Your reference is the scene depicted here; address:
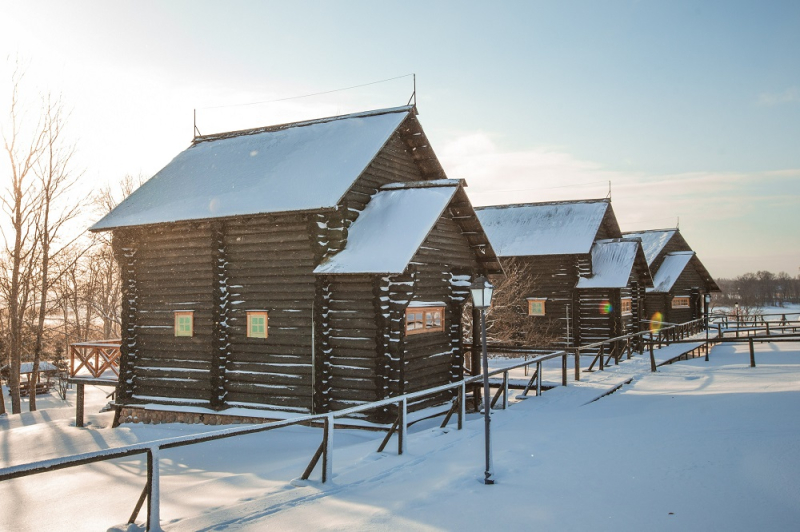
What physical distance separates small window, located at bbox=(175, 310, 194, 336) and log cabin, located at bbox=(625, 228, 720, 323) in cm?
2976

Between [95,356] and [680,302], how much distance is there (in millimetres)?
36719

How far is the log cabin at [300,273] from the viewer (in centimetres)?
1441

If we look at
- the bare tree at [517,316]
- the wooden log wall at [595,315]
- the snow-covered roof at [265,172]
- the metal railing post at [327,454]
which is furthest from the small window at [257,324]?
the wooden log wall at [595,315]

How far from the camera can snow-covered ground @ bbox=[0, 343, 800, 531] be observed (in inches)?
269

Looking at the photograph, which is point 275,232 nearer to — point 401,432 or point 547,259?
point 401,432

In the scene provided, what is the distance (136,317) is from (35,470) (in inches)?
519

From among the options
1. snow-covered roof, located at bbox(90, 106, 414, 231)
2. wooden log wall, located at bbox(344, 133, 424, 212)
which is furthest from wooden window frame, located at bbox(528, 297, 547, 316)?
snow-covered roof, located at bbox(90, 106, 414, 231)

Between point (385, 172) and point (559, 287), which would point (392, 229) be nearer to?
point (385, 172)

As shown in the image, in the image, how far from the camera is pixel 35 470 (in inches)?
219

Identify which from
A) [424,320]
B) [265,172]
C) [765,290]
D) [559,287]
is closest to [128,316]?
[265,172]

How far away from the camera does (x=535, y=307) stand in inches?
1229

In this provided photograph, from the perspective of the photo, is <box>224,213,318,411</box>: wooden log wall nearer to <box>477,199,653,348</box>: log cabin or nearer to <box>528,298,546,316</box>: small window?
<box>477,199,653,348</box>: log cabin

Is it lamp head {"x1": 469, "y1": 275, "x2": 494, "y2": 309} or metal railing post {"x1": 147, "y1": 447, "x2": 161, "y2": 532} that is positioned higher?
lamp head {"x1": 469, "y1": 275, "x2": 494, "y2": 309}

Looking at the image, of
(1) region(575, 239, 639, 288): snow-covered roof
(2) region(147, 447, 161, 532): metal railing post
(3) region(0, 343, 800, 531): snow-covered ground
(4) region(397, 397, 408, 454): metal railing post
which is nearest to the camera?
(2) region(147, 447, 161, 532): metal railing post
